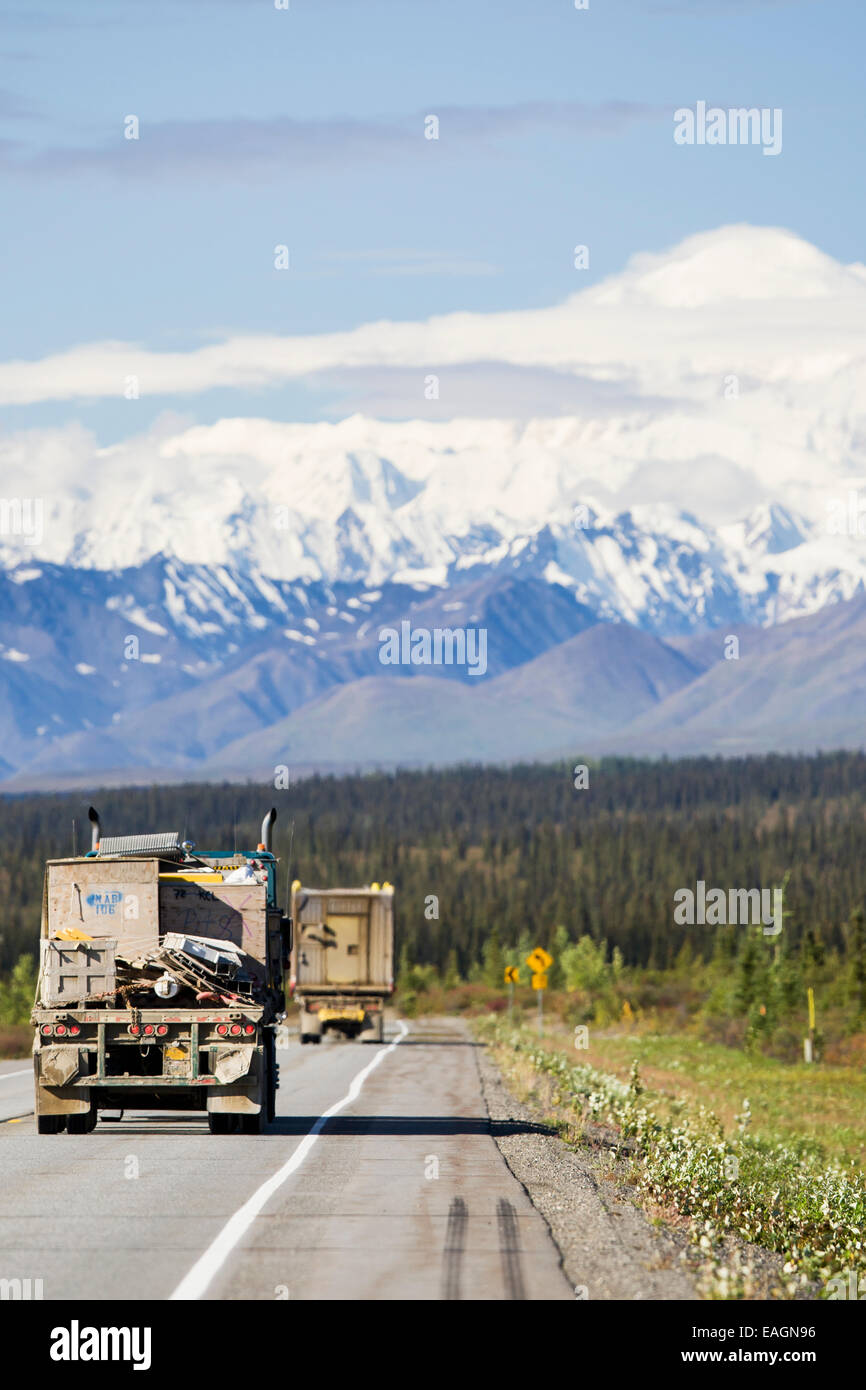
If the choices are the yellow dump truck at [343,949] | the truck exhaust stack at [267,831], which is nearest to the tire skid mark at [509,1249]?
the truck exhaust stack at [267,831]

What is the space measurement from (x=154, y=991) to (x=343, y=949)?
30.9 metres

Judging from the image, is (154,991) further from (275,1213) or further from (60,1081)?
(275,1213)

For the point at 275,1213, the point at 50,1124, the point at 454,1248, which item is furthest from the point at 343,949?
the point at 454,1248

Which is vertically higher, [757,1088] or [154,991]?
[154,991]

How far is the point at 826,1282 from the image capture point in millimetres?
13016

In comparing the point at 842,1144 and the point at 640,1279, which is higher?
the point at 640,1279

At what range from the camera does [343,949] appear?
172 ft

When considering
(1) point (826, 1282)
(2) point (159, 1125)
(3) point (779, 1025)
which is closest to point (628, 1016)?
(3) point (779, 1025)

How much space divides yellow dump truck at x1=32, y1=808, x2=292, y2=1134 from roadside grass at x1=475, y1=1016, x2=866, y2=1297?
4.34 metres

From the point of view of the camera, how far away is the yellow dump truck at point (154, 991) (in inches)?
849

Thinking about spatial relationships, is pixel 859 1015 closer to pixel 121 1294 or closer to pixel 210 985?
pixel 210 985

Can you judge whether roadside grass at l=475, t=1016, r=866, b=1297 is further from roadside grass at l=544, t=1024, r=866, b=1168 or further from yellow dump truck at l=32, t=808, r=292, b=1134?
yellow dump truck at l=32, t=808, r=292, b=1134
